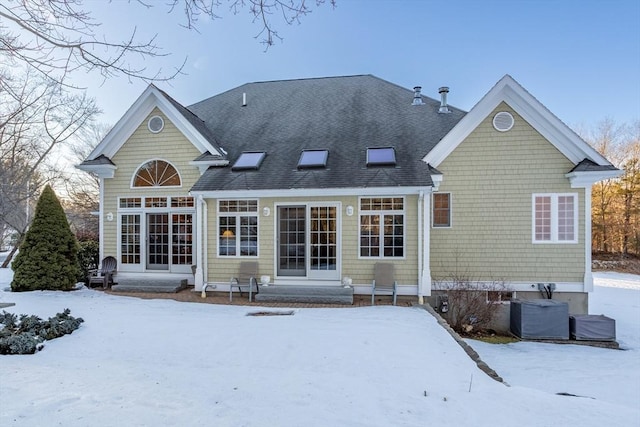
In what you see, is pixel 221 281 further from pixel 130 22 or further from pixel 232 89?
pixel 232 89

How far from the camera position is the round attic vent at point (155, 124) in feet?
37.2

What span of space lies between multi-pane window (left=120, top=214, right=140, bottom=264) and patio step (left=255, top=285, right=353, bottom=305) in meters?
4.79

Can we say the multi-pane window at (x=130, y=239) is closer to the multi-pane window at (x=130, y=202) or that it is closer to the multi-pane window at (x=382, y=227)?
the multi-pane window at (x=130, y=202)

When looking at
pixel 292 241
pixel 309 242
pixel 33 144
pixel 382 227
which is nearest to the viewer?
pixel 382 227

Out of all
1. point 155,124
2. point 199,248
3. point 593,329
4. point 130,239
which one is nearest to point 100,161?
point 155,124

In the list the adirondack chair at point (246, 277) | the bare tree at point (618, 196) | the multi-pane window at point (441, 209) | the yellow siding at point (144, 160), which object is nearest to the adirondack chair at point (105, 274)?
the yellow siding at point (144, 160)

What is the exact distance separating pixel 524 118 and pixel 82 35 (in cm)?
1057

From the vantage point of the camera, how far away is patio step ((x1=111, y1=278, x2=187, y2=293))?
34.7 ft

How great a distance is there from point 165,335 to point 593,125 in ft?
117

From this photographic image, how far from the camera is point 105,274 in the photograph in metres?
11.3

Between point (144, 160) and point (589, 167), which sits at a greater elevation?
point (144, 160)

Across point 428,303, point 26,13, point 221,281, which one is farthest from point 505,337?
point 26,13

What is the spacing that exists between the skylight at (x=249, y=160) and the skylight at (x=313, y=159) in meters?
1.33

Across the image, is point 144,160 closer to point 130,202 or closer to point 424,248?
point 130,202
